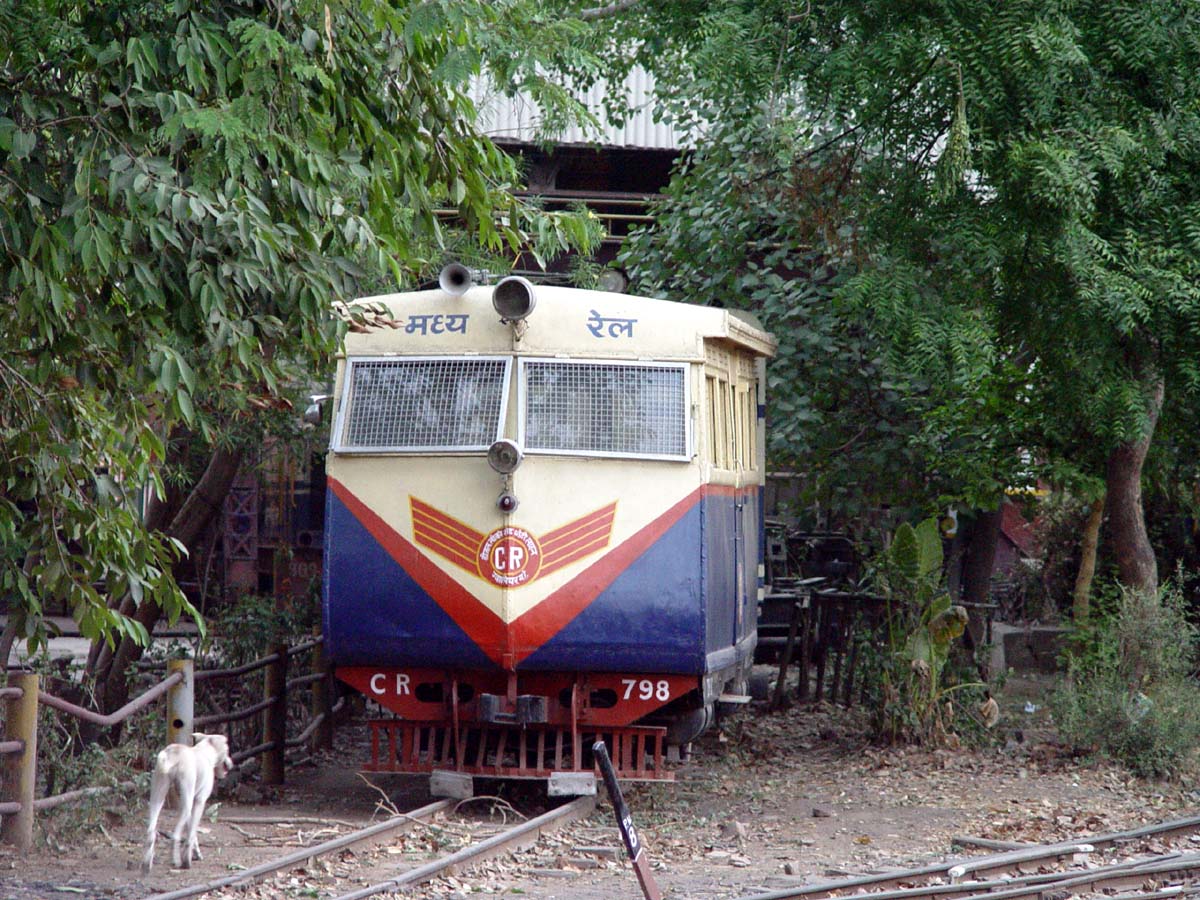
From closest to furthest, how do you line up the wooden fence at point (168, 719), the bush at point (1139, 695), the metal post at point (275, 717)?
the wooden fence at point (168, 719)
the metal post at point (275, 717)
the bush at point (1139, 695)

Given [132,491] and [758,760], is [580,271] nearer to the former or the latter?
[758,760]

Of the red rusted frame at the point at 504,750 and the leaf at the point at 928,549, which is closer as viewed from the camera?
the red rusted frame at the point at 504,750

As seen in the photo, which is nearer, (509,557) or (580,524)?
(509,557)

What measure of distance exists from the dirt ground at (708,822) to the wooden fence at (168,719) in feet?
0.64

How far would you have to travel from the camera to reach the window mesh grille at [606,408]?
9781mm

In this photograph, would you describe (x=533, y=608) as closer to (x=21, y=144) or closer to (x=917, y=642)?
(x=21, y=144)

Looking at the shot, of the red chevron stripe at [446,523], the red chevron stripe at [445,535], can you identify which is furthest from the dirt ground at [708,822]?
the red chevron stripe at [446,523]

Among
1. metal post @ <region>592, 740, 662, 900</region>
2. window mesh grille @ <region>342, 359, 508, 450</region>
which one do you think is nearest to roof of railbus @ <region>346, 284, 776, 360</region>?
window mesh grille @ <region>342, 359, 508, 450</region>

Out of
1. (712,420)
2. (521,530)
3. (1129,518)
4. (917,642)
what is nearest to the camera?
(521,530)

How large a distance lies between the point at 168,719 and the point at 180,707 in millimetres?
118

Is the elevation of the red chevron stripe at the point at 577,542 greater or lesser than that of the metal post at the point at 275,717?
→ greater

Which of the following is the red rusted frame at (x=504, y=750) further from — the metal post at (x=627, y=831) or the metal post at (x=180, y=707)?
the metal post at (x=627, y=831)

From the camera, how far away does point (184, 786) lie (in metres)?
7.76

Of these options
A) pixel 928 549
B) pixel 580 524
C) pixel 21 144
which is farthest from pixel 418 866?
pixel 928 549
